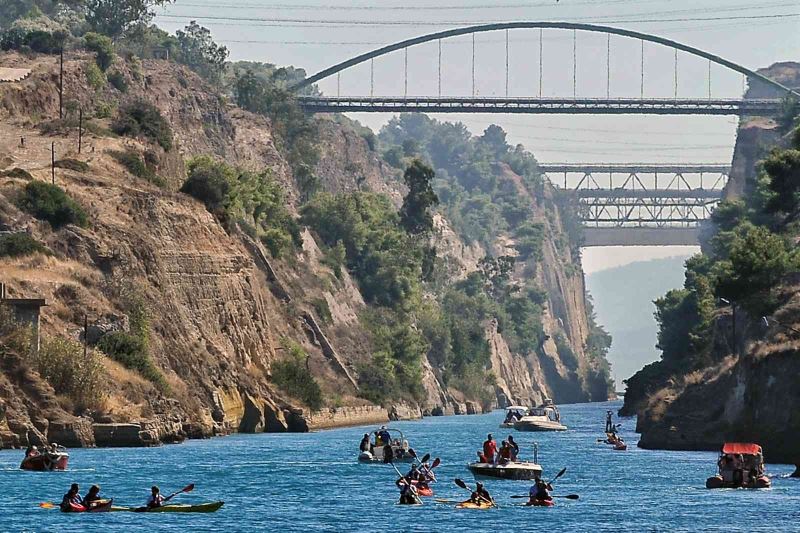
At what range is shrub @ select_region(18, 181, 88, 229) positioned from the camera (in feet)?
389

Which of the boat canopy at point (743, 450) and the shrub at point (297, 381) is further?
the shrub at point (297, 381)

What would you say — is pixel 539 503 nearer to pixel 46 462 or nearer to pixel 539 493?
pixel 539 493

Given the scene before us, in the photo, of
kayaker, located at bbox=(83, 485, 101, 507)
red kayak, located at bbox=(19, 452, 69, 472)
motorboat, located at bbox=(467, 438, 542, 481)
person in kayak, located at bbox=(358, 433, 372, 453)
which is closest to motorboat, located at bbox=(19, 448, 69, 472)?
red kayak, located at bbox=(19, 452, 69, 472)

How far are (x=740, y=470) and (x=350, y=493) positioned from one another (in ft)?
52.4

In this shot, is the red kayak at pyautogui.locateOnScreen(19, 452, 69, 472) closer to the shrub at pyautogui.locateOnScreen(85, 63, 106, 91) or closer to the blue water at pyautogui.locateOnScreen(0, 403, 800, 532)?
the blue water at pyautogui.locateOnScreen(0, 403, 800, 532)

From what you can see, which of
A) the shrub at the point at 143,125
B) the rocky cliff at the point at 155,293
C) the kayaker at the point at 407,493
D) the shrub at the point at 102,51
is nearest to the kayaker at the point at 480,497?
the kayaker at the point at 407,493

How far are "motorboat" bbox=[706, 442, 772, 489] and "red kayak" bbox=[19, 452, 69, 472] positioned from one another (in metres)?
27.1

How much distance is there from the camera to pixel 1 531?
60750 millimetres

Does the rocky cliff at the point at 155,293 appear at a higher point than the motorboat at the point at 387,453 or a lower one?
higher

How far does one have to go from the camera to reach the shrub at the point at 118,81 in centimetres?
17225

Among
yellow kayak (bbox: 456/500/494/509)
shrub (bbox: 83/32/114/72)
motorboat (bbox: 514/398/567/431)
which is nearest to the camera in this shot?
yellow kayak (bbox: 456/500/494/509)

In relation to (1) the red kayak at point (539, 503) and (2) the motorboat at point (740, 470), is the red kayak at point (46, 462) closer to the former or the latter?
(1) the red kayak at point (539, 503)

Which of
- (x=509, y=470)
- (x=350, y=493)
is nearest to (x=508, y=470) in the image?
(x=509, y=470)

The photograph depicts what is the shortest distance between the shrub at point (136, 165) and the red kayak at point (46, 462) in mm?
57329
